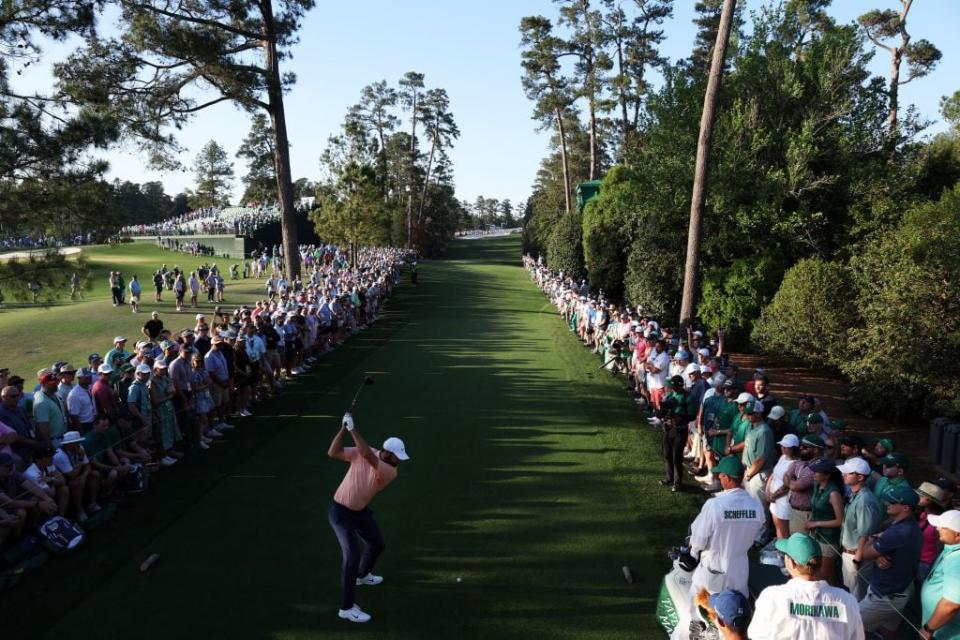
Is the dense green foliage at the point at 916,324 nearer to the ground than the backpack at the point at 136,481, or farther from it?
farther from it

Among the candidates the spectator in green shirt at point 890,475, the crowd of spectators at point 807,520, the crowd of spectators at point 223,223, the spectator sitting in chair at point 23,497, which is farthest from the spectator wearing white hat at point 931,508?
the crowd of spectators at point 223,223

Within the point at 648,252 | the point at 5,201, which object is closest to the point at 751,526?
the point at 5,201

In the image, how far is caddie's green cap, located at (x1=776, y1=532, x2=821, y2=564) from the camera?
11.9ft

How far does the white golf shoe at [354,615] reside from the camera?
6.07 meters

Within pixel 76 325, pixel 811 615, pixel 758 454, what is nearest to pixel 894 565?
pixel 811 615

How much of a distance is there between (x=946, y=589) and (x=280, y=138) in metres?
22.1

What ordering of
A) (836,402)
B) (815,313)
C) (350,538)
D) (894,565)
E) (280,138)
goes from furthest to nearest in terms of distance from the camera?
(280,138)
(815,313)
(836,402)
(350,538)
(894,565)

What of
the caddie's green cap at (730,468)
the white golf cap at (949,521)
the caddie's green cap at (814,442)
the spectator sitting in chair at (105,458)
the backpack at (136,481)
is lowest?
the backpack at (136,481)

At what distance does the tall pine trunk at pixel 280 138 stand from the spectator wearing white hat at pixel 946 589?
21.6m

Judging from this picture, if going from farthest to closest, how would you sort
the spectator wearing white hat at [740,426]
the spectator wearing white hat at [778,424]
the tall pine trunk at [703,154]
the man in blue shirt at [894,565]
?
the tall pine trunk at [703,154]
the spectator wearing white hat at [778,424]
the spectator wearing white hat at [740,426]
the man in blue shirt at [894,565]

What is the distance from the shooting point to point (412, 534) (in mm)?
7934

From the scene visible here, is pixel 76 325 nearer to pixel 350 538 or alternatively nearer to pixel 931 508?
pixel 350 538

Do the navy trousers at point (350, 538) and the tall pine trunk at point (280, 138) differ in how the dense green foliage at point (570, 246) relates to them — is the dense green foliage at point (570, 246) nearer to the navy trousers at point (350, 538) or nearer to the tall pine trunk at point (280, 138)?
the tall pine trunk at point (280, 138)

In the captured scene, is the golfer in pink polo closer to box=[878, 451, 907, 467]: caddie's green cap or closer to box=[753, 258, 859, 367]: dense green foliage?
box=[878, 451, 907, 467]: caddie's green cap
